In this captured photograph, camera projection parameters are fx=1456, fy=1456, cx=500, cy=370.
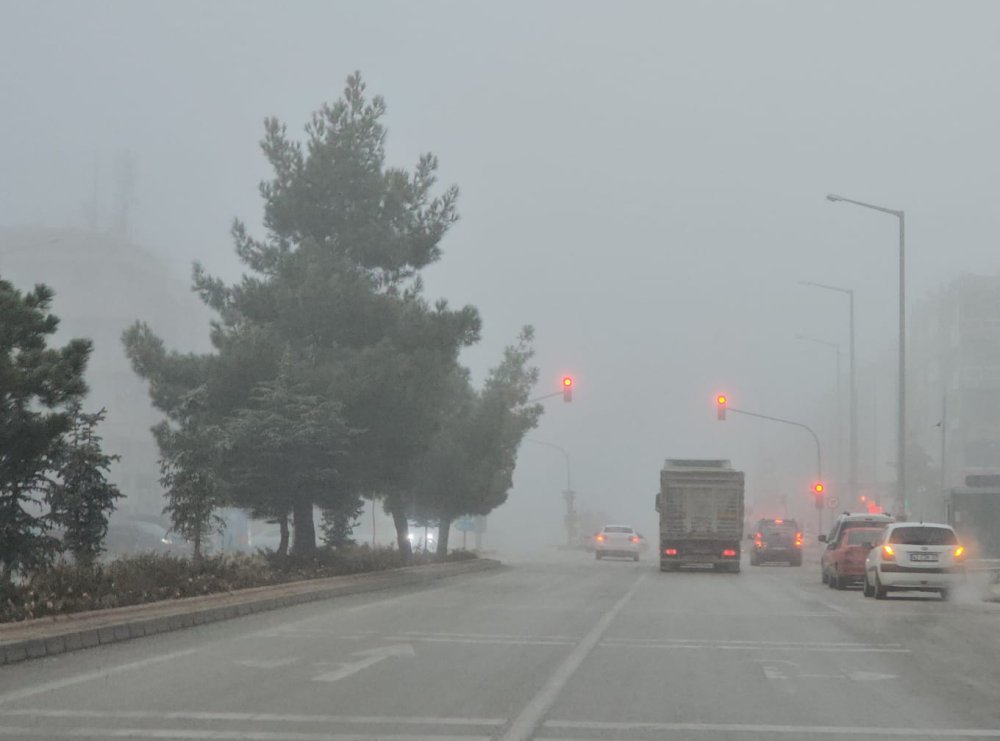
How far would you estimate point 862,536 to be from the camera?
32.1 meters

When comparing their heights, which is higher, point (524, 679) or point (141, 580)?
point (141, 580)

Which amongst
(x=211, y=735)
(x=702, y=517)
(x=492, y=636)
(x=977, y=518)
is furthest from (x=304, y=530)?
(x=977, y=518)

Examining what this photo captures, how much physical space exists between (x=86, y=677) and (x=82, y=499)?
8.53m

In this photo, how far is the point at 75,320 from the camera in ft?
351

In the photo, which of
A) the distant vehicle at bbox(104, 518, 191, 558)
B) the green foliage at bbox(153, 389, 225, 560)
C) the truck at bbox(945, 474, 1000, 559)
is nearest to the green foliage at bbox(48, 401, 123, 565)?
the green foliage at bbox(153, 389, 225, 560)

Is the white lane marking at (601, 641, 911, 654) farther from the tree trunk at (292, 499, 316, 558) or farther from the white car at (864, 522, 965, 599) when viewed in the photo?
the tree trunk at (292, 499, 316, 558)

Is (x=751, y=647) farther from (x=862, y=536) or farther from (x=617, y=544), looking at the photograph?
(x=617, y=544)

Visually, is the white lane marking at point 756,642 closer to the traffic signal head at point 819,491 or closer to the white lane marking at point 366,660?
the white lane marking at point 366,660

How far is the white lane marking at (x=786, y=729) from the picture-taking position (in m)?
9.83

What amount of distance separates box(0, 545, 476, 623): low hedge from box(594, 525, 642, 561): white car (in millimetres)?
28005

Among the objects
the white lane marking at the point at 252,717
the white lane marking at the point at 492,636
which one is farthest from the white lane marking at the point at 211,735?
the white lane marking at the point at 492,636

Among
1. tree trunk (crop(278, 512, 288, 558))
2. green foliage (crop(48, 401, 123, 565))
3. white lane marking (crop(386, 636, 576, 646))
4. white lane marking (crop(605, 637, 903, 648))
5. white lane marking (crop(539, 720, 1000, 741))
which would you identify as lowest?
white lane marking (crop(605, 637, 903, 648))

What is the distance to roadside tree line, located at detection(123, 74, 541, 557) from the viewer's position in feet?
101

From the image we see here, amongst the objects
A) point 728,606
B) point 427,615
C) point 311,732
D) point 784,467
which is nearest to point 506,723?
point 311,732
